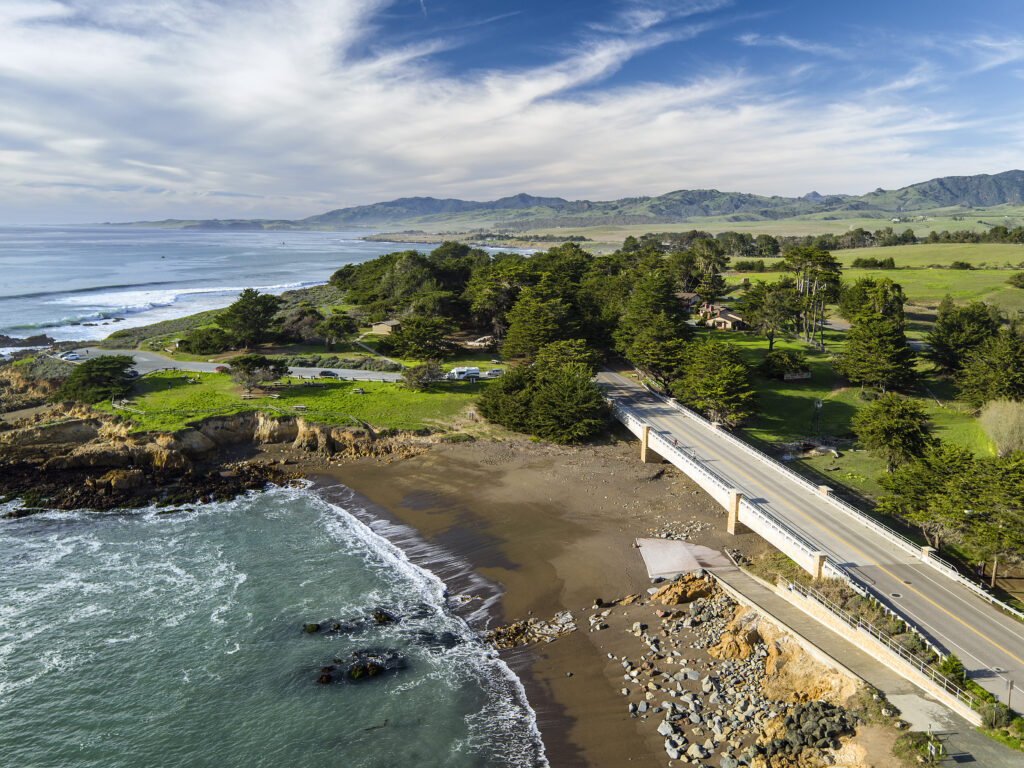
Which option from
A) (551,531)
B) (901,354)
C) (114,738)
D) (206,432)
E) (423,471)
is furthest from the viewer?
(901,354)

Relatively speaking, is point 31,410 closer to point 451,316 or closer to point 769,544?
point 451,316

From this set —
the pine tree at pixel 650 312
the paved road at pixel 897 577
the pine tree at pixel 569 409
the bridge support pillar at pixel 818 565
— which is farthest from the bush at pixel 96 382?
the bridge support pillar at pixel 818 565

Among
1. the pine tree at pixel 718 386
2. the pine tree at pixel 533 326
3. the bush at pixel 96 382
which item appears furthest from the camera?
the pine tree at pixel 533 326

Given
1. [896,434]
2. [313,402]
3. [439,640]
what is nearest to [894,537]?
[896,434]

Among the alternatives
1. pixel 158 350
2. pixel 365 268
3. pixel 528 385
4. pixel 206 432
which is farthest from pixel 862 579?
pixel 365 268

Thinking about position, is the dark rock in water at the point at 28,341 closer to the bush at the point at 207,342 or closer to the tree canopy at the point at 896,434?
the bush at the point at 207,342

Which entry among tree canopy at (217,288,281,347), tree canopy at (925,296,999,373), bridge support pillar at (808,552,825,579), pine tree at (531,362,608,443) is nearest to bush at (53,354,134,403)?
tree canopy at (217,288,281,347)
